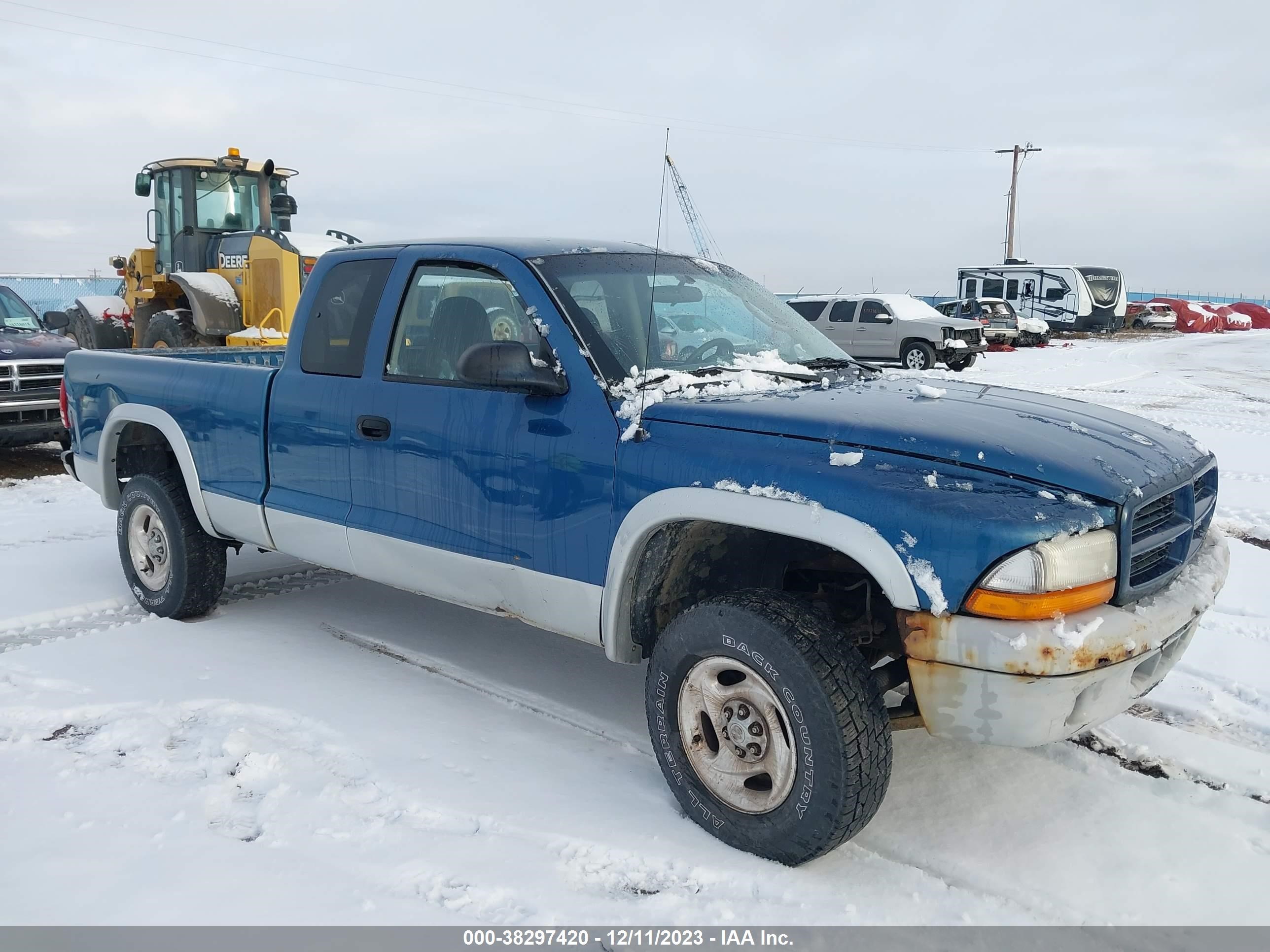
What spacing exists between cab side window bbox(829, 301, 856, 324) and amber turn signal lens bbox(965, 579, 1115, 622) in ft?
63.4

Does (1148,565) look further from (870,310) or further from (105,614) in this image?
(870,310)

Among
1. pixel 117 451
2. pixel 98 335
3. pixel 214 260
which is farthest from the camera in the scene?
pixel 98 335

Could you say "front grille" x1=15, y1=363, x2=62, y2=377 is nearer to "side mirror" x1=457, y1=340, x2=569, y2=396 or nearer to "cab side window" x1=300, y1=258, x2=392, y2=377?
"cab side window" x1=300, y1=258, x2=392, y2=377

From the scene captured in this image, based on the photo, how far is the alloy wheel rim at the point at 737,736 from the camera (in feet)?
9.59

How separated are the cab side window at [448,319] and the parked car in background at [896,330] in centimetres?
1661

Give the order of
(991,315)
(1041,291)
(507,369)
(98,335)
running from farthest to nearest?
(1041,291) < (991,315) < (98,335) < (507,369)

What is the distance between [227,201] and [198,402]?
10.3 metres

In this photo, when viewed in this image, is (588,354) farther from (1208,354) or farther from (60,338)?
(1208,354)

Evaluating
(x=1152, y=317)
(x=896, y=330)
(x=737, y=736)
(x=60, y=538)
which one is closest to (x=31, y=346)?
(x=60, y=538)

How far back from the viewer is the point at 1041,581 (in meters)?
2.56

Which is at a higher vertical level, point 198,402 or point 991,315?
point 991,315

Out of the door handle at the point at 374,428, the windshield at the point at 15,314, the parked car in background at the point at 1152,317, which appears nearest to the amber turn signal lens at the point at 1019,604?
the door handle at the point at 374,428

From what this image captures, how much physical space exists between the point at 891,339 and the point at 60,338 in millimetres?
15510

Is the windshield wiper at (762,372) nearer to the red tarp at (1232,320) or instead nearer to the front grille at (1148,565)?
the front grille at (1148,565)
